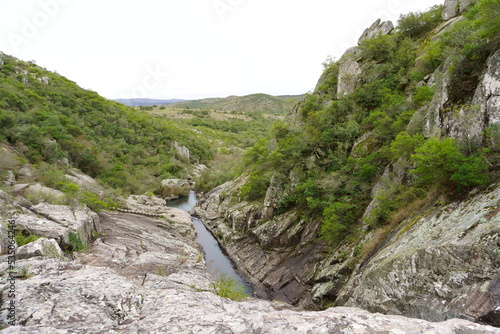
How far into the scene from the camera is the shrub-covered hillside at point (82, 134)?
95.5 feet

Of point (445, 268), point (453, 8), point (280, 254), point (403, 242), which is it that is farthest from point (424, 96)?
point (280, 254)

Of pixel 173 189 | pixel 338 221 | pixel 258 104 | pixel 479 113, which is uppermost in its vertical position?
pixel 258 104

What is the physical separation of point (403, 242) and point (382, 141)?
944 cm

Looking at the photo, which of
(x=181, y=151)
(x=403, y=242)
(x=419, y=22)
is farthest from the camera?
(x=181, y=151)

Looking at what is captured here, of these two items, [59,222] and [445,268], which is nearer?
[445,268]

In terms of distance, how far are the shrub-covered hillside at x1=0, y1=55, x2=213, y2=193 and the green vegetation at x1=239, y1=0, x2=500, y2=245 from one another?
2475cm

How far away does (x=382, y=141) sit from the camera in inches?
676

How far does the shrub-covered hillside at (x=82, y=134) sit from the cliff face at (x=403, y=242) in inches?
1017

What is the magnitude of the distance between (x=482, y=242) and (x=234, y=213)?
2441cm

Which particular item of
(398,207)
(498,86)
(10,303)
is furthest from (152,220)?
(498,86)

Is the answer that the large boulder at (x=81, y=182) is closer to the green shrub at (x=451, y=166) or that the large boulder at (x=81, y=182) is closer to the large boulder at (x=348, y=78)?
the large boulder at (x=348, y=78)

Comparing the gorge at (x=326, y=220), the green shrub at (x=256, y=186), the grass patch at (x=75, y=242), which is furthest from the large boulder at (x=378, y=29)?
the grass patch at (x=75, y=242)

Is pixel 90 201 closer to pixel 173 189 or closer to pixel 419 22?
pixel 173 189

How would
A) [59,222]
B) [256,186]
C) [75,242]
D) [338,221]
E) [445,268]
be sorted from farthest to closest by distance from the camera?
[256,186], [338,221], [59,222], [75,242], [445,268]
